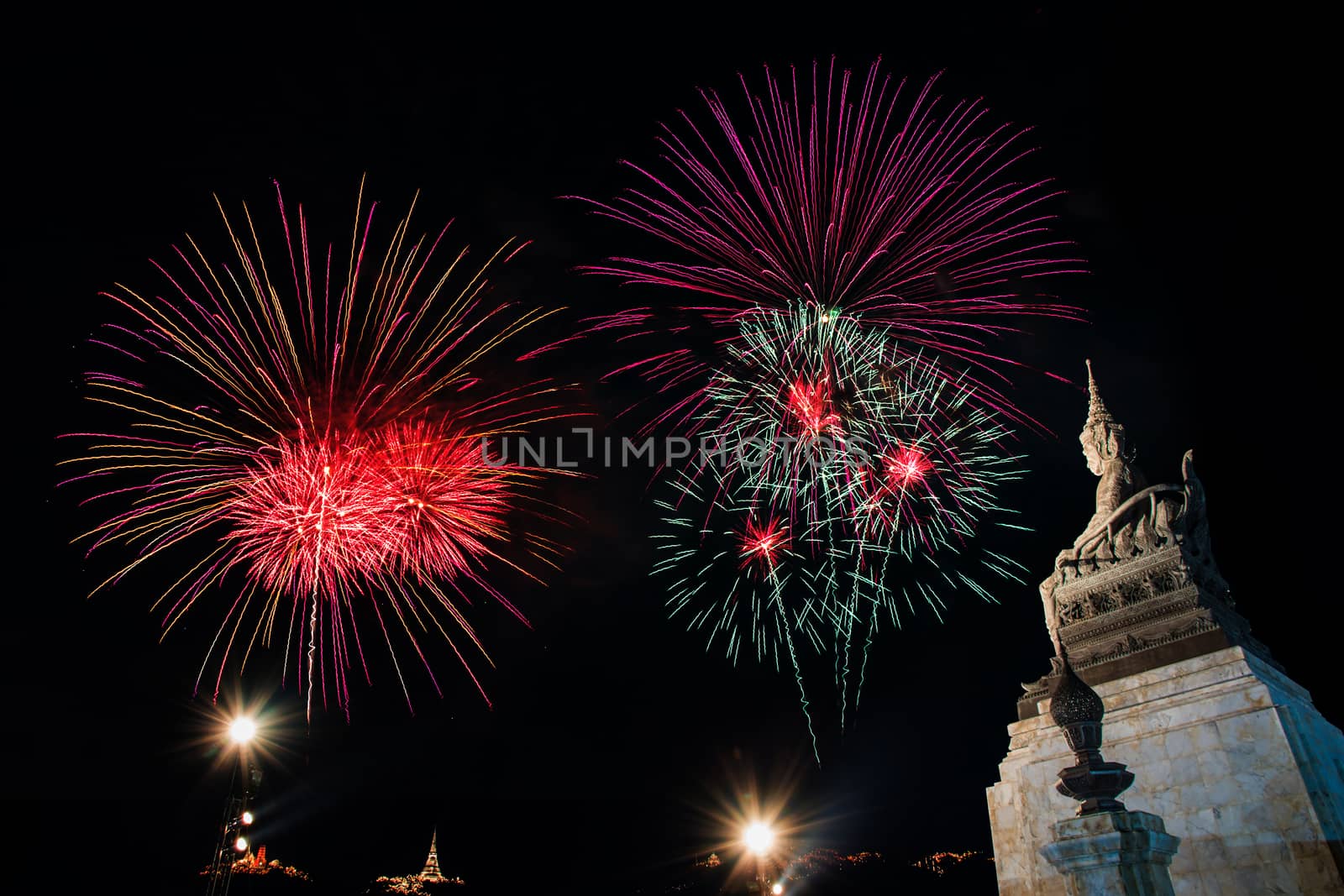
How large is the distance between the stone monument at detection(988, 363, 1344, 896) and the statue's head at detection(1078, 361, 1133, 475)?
4 centimetres

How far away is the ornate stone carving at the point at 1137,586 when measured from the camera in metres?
14.2

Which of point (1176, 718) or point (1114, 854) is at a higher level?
point (1176, 718)

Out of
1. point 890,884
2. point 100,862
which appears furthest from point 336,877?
point 890,884

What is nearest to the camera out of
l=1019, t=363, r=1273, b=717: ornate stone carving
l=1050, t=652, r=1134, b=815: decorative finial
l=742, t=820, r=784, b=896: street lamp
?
l=1050, t=652, r=1134, b=815: decorative finial

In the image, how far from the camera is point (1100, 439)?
→ 58.4 ft

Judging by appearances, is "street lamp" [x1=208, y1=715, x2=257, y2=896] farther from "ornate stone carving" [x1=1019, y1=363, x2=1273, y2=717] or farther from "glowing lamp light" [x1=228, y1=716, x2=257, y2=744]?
"ornate stone carving" [x1=1019, y1=363, x2=1273, y2=717]

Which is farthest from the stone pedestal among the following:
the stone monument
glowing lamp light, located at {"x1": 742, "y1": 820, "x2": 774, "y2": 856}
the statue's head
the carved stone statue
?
glowing lamp light, located at {"x1": 742, "y1": 820, "x2": 774, "y2": 856}

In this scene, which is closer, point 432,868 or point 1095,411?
point 1095,411

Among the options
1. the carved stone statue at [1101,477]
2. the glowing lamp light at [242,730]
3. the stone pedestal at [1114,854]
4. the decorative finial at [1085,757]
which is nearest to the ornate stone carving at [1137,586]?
the carved stone statue at [1101,477]

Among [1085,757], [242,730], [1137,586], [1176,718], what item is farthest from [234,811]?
[1137,586]

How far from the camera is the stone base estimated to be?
1116cm

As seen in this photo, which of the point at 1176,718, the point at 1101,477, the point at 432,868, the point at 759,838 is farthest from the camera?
the point at 432,868

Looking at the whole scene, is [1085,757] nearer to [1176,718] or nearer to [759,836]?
[1176,718]

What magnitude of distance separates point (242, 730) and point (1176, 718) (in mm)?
17209
